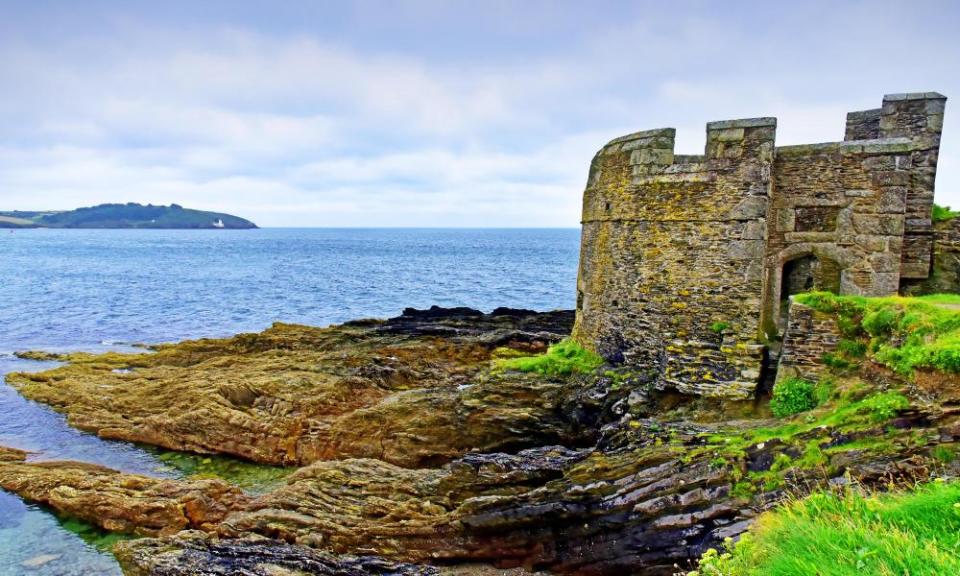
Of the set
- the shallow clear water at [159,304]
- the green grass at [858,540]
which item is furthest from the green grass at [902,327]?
the shallow clear water at [159,304]

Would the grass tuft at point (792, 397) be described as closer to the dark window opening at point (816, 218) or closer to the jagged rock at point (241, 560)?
the dark window opening at point (816, 218)

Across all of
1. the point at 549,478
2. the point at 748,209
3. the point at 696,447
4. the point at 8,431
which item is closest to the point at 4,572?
the point at 8,431

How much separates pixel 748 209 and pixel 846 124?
375 cm

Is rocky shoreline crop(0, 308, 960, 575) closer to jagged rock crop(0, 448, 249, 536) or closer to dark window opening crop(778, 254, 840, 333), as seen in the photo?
jagged rock crop(0, 448, 249, 536)

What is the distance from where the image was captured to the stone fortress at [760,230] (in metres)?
12.7

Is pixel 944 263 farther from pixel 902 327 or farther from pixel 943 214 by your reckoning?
pixel 902 327

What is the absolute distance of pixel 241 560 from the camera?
10430mm

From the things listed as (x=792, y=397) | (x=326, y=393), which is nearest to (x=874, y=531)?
(x=792, y=397)

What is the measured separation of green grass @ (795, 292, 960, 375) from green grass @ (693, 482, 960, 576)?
332 centimetres

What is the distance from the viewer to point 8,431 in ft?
63.2

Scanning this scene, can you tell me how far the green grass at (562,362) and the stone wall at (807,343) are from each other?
4860mm

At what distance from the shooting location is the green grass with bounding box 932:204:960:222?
42.5ft

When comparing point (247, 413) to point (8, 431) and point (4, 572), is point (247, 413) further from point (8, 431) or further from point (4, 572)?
point (8, 431)

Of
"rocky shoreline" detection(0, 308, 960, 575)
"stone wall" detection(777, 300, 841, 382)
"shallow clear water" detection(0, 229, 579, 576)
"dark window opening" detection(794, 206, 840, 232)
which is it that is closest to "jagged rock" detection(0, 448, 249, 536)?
"rocky shoreline" detection(0, 308, 960, 575)
